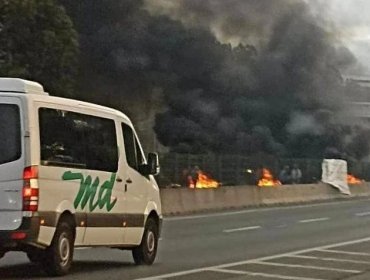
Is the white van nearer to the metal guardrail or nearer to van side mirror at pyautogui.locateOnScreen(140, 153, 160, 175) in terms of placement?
van side mirror at pyautogui.locateOnScreen(140, 153, 160, 175)

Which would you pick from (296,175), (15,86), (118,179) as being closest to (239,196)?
(296,175)

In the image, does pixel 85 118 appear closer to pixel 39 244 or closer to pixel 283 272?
pixel 39 244

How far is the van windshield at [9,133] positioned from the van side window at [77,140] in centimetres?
34

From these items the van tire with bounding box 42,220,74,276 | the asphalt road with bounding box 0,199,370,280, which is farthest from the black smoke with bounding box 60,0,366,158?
the van tire with bounding box 42,220,74,276

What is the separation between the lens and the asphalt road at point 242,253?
571 inches

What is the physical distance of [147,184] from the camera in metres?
15.6

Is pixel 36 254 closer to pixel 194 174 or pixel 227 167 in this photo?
pixel 194 174

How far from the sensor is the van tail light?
12430mm

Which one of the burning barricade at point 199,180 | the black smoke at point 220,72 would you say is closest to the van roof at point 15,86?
the burning barricade at point 199,180

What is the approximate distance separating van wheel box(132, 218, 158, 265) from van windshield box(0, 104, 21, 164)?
12.0 feet

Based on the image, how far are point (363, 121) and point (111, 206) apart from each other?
5310 cm

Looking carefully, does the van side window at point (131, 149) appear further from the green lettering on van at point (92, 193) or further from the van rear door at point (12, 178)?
the van rear door at point (12, 178)

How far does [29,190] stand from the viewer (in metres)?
12.4

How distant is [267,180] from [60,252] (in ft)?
97.9
